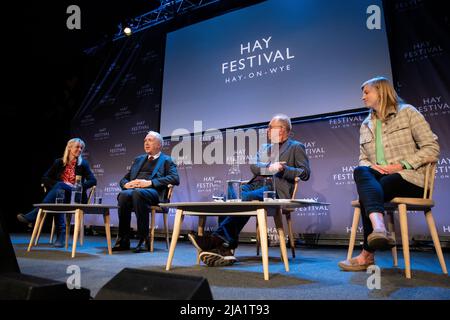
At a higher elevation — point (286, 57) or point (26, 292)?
point (286, 57)

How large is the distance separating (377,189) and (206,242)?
1102mm

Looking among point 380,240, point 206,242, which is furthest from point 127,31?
point 380,240

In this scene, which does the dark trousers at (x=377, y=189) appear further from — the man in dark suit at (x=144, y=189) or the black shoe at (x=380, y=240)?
the man in dark suit at (x=144, y=189)

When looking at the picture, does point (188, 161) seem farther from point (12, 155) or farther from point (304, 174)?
point (12, 155)

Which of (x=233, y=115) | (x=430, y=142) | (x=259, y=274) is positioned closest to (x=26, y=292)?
(x=259, y=274)

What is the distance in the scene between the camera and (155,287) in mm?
875

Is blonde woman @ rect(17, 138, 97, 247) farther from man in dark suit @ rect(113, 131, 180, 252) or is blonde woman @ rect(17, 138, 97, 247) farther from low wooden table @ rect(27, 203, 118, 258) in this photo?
man in dark suit @ rect(113, 131, 180, 252)

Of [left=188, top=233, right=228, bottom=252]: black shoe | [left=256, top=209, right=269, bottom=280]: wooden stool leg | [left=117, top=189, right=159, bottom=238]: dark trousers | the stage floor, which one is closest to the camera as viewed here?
the stage floor

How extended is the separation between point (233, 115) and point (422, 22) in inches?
91.6

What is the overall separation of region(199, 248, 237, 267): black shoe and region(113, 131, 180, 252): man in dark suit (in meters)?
1.10

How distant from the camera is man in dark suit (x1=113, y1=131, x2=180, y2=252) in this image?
10.3ft

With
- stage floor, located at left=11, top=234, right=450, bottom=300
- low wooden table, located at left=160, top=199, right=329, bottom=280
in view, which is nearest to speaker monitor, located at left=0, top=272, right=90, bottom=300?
stage floor, located at left=11, top=234, right=450, bottom=300

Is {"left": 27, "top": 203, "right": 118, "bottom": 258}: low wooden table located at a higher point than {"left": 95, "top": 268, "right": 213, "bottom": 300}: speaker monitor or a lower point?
higher

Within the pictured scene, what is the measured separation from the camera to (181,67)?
5.04m
